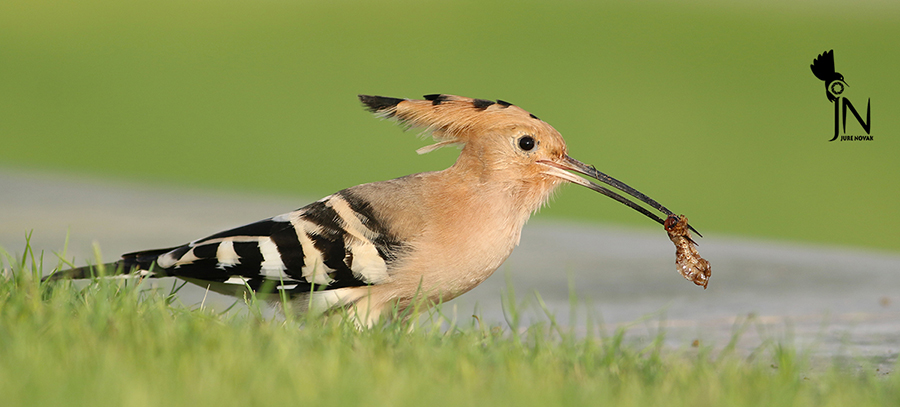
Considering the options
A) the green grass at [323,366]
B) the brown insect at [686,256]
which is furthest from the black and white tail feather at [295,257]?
the brown insect at [686,256]

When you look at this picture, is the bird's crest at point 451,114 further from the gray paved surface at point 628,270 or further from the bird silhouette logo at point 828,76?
the bird silhouette logo at point 828,76

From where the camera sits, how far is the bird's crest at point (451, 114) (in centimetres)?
394

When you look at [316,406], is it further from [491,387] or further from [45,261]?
[45,261]

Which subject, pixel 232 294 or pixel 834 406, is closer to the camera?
pixel 834 406

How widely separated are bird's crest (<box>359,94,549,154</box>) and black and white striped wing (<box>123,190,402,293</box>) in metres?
0.44

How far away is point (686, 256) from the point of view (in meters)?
3.84

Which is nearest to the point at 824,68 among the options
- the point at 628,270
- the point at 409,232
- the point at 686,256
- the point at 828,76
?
the point at 828,76

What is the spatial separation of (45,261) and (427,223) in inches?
149

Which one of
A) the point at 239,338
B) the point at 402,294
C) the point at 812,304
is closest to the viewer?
the point at 239,338

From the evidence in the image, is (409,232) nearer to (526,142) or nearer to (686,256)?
(526,142)

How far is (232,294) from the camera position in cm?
402

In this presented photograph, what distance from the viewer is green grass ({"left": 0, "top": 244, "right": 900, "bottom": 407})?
7.52 ft

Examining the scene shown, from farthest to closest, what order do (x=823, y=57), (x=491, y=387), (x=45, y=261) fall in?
(x=823, y=57) < (x=45, y=261) < (x=491, y=387)

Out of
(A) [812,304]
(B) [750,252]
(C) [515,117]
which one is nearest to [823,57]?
(B) [750,252]
